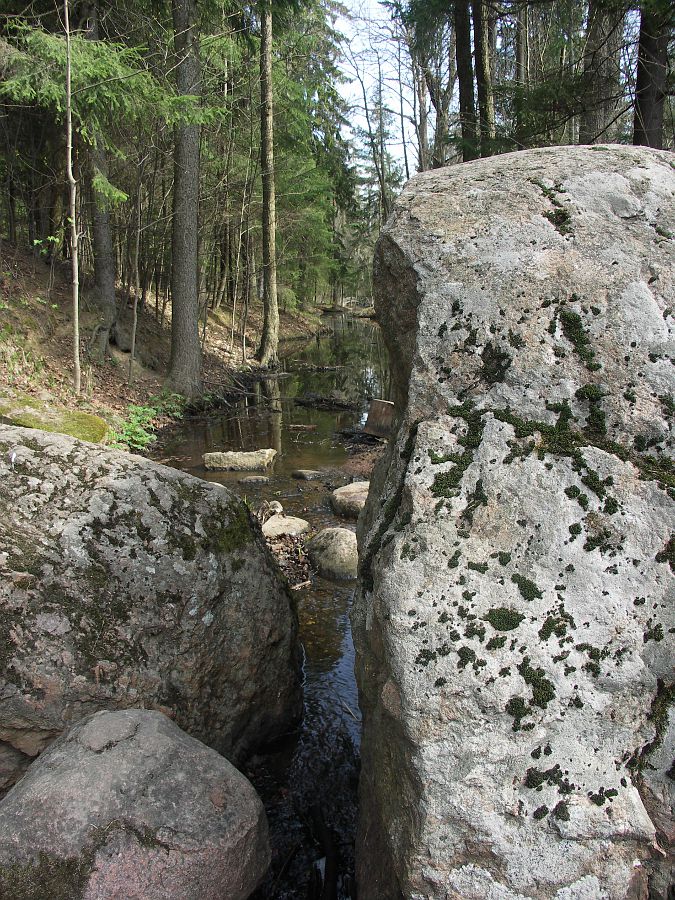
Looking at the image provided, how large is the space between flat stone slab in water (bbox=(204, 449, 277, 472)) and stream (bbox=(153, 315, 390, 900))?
0.19 m

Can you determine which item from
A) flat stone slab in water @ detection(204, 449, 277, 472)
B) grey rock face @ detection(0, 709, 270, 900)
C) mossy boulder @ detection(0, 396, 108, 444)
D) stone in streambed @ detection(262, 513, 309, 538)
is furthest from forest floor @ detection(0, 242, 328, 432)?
grey rock face @ detection(0, 709, 270, 900)

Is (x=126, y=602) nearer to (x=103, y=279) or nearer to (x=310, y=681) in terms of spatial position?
(x=310, y=681)

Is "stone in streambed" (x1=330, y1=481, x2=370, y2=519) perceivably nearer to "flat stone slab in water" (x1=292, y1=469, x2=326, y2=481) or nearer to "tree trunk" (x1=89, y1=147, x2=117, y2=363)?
"flat stone slab in water" (x1=292, y1=469, x2=326, y2=481)

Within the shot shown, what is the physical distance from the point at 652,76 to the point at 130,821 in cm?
968

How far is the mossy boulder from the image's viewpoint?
612cm

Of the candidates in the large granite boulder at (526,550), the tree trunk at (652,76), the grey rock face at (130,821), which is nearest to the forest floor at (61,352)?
the grey rock face at (130,821)

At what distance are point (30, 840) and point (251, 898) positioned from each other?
1.02m

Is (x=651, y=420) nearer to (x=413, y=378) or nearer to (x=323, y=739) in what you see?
(x=413, y=378)

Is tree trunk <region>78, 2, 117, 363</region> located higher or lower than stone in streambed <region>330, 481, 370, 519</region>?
higher

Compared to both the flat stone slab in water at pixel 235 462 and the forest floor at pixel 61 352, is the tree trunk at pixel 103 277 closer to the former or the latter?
the forest floor at pixel 61 352

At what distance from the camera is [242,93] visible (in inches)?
666

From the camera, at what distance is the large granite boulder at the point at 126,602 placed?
271cm

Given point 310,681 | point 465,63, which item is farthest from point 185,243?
point 310,681

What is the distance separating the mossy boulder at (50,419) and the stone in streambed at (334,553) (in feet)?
8.07
